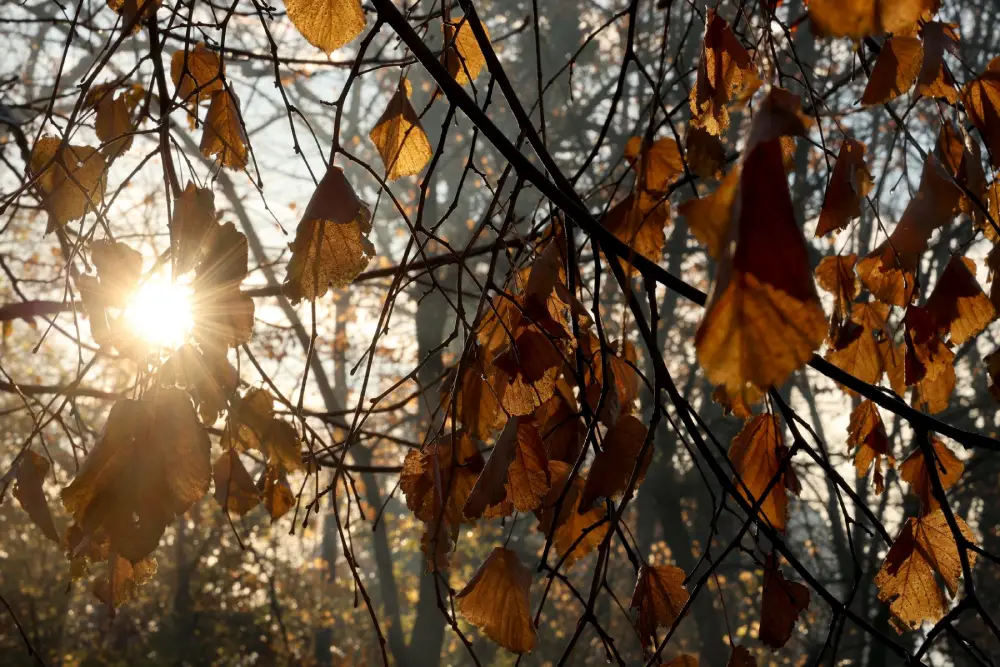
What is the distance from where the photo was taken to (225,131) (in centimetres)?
117

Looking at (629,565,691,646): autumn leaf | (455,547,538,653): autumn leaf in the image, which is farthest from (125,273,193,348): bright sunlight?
(629,565,691,646): autumn leaf

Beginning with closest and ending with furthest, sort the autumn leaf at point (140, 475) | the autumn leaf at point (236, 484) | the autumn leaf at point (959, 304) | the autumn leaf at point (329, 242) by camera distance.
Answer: the autumn leaf at point (140, 475) < the autumn leaf at point (329, 242) < the autumn leaf at point (959, 304) < the autumn leaf at point (236, 484)

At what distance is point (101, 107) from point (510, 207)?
86 cm

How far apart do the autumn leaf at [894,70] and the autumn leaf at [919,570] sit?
21.8 inches

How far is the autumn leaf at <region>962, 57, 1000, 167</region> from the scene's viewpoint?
0.95 m

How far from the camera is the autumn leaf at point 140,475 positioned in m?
0.60

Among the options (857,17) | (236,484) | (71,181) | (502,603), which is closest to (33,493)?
(236,484)

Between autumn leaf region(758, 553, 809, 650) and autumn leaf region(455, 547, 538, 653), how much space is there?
36cm

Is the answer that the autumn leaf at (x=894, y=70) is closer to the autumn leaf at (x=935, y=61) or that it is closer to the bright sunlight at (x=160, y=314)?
the autumn leaf at (x=935, y=61)

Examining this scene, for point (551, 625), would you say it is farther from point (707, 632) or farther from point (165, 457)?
point (165, 457)

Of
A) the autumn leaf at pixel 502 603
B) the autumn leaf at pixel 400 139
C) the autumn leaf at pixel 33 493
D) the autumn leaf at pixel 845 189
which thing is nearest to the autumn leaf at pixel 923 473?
the autumn leaf at pixel 845 189

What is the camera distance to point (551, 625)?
11984mm

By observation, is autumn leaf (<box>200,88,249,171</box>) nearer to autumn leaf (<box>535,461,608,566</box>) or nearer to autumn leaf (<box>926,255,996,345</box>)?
autumn leaf (<box>535,461,608,566</box>)

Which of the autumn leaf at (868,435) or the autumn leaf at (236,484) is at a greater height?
the autumn leaf at (236,484)
